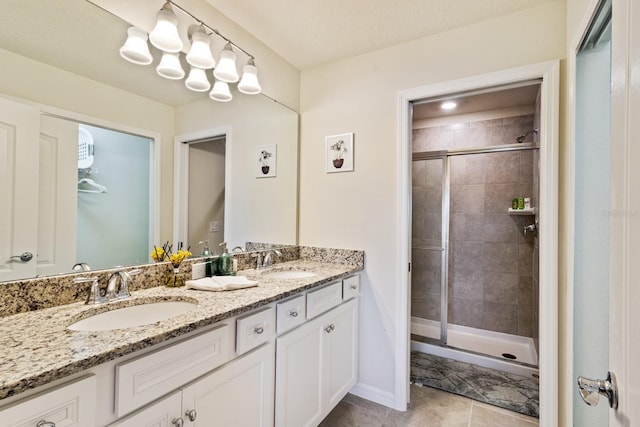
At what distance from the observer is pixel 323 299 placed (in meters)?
1.69

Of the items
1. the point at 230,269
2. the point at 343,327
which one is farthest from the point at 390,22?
the point at 343,327

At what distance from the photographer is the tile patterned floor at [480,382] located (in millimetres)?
2020

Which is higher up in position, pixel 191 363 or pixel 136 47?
pixel 136 47

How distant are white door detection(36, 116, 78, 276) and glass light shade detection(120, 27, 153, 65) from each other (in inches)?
16.4

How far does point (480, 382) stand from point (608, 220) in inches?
62.8

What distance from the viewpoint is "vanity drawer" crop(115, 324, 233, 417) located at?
0.82 meters

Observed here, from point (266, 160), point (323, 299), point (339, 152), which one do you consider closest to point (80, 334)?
point (323, 299)

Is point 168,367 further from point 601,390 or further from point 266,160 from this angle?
point 266,160

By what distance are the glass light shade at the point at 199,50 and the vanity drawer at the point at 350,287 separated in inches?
58.1

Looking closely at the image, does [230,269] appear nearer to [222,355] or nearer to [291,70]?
[222,355]

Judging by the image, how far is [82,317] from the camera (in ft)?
3.46

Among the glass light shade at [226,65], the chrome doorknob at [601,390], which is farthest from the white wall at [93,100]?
the chrome doorknob at [601,390]

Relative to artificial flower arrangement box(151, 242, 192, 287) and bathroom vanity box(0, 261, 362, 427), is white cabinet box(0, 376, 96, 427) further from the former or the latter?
artificial flower arrangement box(151, 242, 192, 287)

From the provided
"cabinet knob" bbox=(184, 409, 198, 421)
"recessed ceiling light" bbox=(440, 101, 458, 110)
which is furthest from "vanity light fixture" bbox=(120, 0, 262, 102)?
"recessed ceiling light" bbox=(440, 101, 458, 110)
